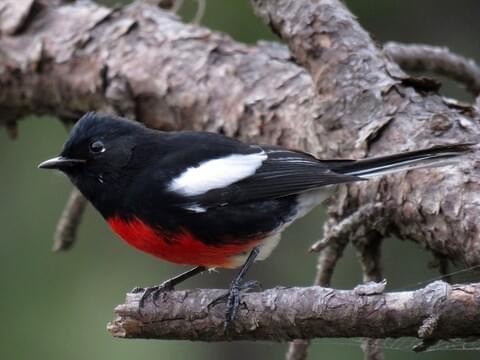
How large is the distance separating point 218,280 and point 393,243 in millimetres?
1544

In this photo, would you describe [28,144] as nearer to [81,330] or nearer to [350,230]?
[81,330]

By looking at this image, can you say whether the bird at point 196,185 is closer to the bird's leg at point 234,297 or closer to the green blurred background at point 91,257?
the bird's leg at point 234,297

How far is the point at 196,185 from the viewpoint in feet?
12.5

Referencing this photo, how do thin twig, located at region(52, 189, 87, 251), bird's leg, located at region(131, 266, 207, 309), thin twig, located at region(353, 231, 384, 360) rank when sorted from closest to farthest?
1. bird's leg, located at region(131, 266, 207, 309)
2. thin twig, located at region(353, 231, 384, 360)
3. thin twig, located at region(52, 189, 87, 251)

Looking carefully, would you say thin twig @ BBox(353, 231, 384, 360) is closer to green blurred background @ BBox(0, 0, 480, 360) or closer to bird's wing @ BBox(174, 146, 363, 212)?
bird's wing @ BBox(174, 146, 363, 212)

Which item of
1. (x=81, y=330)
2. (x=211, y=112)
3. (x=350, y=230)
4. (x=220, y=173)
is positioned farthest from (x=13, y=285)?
(x=350, y=230)

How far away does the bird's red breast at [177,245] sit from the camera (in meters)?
3.74

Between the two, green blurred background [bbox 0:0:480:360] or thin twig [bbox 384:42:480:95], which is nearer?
thin twig [bbox 384:42:480:95]

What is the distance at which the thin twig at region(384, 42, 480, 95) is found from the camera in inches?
190

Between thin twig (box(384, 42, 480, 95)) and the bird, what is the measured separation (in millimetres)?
1180

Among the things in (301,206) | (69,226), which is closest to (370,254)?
(301,206)

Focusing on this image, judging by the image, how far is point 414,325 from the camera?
8.64 ft

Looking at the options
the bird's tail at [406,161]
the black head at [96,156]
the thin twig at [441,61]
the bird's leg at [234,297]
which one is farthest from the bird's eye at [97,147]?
the thin twig at [441,61]

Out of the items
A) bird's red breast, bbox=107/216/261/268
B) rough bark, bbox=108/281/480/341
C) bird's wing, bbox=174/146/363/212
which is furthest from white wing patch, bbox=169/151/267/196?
rough bark, bbox=108/281/480/341
